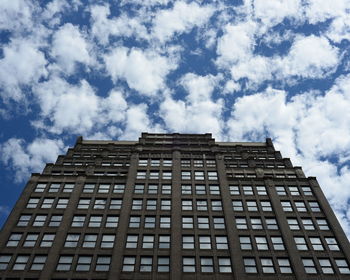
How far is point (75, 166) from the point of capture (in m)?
59.6

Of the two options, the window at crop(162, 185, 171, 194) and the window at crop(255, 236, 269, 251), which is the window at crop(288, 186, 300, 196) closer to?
the window at crop(255, 236, 269, 251)

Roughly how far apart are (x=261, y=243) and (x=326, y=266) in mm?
7689

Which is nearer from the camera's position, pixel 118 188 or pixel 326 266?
pixel 326 266

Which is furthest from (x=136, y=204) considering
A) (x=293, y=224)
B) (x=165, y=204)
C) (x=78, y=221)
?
(x=293, y=224)

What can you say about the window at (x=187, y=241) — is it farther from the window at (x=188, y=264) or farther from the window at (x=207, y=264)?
the window at (x=207, y=264)

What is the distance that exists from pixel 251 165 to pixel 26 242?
39573 mm

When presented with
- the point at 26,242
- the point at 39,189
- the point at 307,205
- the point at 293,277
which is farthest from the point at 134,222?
the point at 307,205

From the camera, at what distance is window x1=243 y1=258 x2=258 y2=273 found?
38.7 metres

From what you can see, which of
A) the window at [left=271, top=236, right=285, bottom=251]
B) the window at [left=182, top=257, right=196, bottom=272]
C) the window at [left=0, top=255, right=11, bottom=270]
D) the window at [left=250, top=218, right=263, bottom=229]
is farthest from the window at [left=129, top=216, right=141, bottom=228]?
the window at [left=271, top=236, right=285, bottom=251]

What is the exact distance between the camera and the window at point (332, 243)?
41.9m

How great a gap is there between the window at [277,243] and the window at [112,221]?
2052 cm

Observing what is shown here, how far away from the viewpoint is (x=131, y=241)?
139 ft

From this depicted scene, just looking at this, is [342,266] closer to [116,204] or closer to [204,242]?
[204,242]

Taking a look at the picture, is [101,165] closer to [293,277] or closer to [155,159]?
[155,159]
